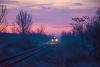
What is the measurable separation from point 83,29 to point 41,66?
32.3m

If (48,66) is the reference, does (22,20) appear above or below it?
above

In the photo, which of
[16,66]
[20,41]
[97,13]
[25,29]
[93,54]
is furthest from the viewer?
[25,29]

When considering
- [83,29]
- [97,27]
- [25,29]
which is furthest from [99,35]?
[25,29]

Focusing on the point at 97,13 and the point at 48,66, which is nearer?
the point at 48,66

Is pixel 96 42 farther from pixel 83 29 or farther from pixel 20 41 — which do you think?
pixel 20 41

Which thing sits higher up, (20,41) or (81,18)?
(81,18)

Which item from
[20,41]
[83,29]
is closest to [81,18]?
[83,29]

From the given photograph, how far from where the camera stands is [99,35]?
31500 mm

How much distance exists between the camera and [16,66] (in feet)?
74.7

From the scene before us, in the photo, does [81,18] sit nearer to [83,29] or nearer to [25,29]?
[83,29]

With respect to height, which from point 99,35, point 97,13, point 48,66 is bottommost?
point 48,66

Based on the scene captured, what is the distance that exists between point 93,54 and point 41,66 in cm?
959

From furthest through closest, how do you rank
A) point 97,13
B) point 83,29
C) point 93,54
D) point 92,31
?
point 83,29 → point 97,13 → point 92,31 → point 93,54

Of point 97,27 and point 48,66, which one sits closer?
point 48,66
